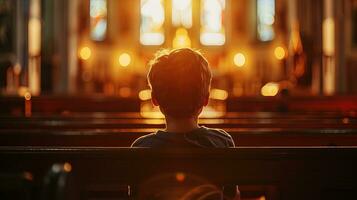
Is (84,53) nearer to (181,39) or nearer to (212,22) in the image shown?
(181,39)

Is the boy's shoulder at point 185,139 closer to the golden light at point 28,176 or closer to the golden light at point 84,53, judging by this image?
the golden light at point 28,176

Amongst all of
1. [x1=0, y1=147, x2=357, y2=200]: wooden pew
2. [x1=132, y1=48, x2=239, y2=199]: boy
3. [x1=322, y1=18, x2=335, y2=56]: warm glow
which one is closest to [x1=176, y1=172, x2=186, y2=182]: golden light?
[x1=0, y1=147, x2=357, y2=200]: wooden pew

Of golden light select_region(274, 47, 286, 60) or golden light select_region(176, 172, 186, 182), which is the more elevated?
golden light select_region(274, 47, 286, 60)

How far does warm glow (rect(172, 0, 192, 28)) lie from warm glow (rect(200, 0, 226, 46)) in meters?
0.42

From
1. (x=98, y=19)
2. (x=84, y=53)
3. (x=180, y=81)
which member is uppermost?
(x=98, y=19)

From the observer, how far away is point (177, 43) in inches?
646

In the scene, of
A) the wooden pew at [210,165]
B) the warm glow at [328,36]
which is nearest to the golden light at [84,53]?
the warm glow at [328,36]

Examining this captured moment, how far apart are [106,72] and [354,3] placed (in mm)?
7824

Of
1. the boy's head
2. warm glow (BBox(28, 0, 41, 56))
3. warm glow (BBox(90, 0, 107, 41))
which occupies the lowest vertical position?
the boy's head

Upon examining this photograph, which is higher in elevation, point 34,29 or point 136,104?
point 34,29

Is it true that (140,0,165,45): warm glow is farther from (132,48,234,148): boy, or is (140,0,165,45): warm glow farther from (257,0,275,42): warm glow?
(132,48,234,148): boy

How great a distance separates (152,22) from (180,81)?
16.2m

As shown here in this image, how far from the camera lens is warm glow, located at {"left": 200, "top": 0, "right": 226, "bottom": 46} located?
698 inches

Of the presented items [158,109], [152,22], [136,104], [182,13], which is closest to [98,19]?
[152,22]
